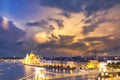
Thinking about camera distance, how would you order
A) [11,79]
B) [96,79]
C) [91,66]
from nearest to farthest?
[96,79] → [11,79] → [91,66]

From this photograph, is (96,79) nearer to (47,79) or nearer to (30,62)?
(47,79)

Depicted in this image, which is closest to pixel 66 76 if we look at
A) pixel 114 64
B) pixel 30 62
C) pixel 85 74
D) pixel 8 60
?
pixel 85 74

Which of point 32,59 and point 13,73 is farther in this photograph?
point 32,59

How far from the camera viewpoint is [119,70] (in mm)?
51969

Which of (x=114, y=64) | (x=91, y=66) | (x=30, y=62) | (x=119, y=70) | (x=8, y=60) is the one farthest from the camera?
(x=8, y=60)

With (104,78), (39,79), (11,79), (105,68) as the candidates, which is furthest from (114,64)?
(39,79)

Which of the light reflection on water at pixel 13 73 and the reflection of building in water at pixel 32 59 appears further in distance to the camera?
the reflection of building in water at pixel 32 59

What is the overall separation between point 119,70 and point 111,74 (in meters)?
1.36

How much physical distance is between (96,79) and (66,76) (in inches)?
160

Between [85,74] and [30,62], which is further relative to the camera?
[30,62]

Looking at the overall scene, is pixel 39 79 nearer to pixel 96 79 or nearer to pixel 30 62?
pixel 96 79

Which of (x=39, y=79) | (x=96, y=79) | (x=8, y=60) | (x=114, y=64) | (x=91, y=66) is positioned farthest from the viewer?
(x=8, y=60)

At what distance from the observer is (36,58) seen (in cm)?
9838

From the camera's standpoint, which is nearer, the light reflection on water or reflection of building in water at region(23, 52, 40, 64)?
the light reflection on water
